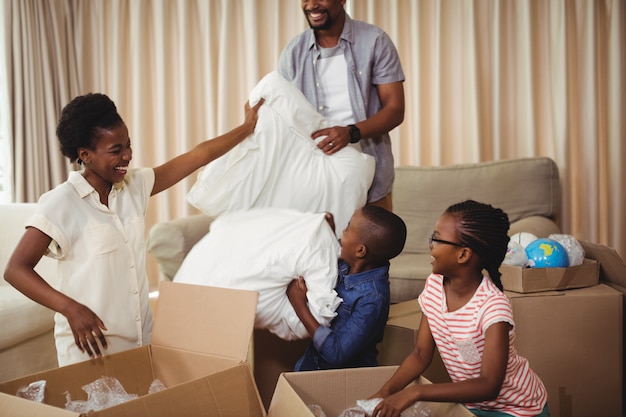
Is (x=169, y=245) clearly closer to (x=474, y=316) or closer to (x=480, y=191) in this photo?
(x=480, y=191)

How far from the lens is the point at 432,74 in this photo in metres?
4.10

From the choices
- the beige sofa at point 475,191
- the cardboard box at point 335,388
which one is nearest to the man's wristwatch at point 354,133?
the cardboard box at point 335,388

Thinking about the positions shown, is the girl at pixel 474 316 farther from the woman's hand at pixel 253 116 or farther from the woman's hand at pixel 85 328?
the woman's hand at pixel 253 116

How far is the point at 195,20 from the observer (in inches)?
165

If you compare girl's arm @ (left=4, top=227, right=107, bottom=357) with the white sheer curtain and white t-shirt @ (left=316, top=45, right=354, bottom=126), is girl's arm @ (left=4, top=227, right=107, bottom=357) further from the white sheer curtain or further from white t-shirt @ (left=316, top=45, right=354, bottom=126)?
the white sheer curtain

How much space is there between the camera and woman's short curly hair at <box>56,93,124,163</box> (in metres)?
1.70

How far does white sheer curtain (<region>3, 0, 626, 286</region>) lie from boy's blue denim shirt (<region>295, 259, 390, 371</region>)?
7.73 ft

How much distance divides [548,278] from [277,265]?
987mm

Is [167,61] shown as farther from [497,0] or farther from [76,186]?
[76,186]

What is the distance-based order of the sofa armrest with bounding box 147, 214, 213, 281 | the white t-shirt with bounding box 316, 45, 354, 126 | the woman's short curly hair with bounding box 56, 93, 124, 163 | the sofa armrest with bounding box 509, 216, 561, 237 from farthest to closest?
1. the sofa armrest with bounding box 509, 216, 561, 237
2. the sofa armrest with bounding box 147, 214, 213, 281
3. the white t-shirt with bounding box 316, 45, 354, 126
4. the woman's short curly hair with bounding box 56, 93, 124, 163

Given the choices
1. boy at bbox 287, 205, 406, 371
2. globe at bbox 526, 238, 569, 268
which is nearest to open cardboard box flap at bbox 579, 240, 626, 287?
globe at bbox 526, 238, 569, 268

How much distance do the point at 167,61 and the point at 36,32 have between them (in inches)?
30.4

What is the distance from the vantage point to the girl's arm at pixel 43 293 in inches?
61.2

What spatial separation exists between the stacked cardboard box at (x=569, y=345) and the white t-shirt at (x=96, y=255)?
896mm
